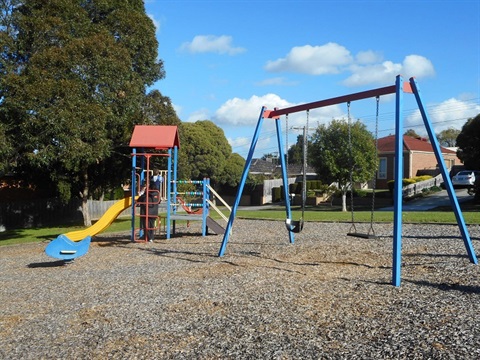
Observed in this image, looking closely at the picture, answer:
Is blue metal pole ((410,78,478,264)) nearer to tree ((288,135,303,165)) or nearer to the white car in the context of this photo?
the white car

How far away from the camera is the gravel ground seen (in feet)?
18.6

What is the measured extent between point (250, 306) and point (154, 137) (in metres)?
10.5

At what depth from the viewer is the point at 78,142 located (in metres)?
17.8

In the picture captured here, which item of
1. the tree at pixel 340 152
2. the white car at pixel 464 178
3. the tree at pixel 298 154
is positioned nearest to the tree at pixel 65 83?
the tree at pixel 340 152

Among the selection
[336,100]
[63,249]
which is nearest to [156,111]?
[63,249]

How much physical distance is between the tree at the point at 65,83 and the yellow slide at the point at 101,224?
2.56 m

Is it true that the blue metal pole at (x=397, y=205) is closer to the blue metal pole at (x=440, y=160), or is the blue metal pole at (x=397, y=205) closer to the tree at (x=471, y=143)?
the blue metal pole at (x=440, y=160)

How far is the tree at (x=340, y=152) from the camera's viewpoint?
113 ft

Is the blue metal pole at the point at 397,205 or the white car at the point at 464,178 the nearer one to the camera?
the blue metal pole at the point at 397,205

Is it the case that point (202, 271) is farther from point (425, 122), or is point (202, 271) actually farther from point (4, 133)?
point (4, 133)

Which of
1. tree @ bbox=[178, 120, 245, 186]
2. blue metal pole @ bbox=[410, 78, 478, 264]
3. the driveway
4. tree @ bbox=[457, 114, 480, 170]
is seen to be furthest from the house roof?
blue metal pole @ bbox=[410, 78, 478, 264]

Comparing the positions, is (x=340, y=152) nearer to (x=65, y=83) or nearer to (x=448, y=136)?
(x=65, y=83)

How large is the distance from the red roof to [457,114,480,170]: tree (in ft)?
80.3

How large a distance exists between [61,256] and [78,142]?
21.0 feet
